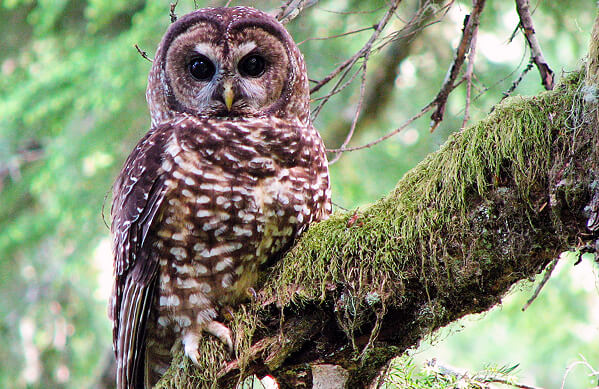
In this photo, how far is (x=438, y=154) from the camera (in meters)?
2.34

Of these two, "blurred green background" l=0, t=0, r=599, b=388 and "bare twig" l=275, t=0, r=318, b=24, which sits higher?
"blurred green background" l=0, t=0, r=599, b=388

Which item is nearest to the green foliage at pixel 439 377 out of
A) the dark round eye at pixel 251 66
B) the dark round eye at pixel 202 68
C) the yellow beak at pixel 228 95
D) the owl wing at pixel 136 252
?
the owl wing at pixel 136 252

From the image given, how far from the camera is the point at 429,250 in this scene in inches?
85.4

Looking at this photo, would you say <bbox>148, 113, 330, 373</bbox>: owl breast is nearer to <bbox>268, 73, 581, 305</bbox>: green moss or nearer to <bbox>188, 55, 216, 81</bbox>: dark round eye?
<bbox>268, 73, 581, 305</bbox>: green moss

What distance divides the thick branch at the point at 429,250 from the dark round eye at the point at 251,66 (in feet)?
3.14

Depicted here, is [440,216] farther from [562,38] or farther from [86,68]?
[562,38]

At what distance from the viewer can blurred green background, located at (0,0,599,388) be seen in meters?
4.84

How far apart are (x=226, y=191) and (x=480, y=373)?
1.26m

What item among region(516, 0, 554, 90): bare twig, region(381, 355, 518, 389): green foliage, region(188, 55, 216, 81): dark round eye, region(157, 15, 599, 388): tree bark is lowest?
region(381, 355, 518, 389): green foliage

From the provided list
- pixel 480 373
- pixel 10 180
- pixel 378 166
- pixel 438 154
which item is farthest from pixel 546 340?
pixel 10 180

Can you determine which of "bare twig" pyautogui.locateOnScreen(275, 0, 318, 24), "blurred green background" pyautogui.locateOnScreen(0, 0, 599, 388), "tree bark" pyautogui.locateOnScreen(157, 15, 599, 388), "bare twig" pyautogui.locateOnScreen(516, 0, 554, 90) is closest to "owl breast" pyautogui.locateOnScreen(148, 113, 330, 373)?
"tree bark" pyautogui.locateOnScreen(157, 15, 599, 388)

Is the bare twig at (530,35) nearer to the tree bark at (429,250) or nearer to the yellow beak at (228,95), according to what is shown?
the tree bark at (429,250)

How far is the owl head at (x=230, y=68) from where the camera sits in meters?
3.04

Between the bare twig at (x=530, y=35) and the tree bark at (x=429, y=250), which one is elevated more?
the bare twig at (x=530, y=35)
